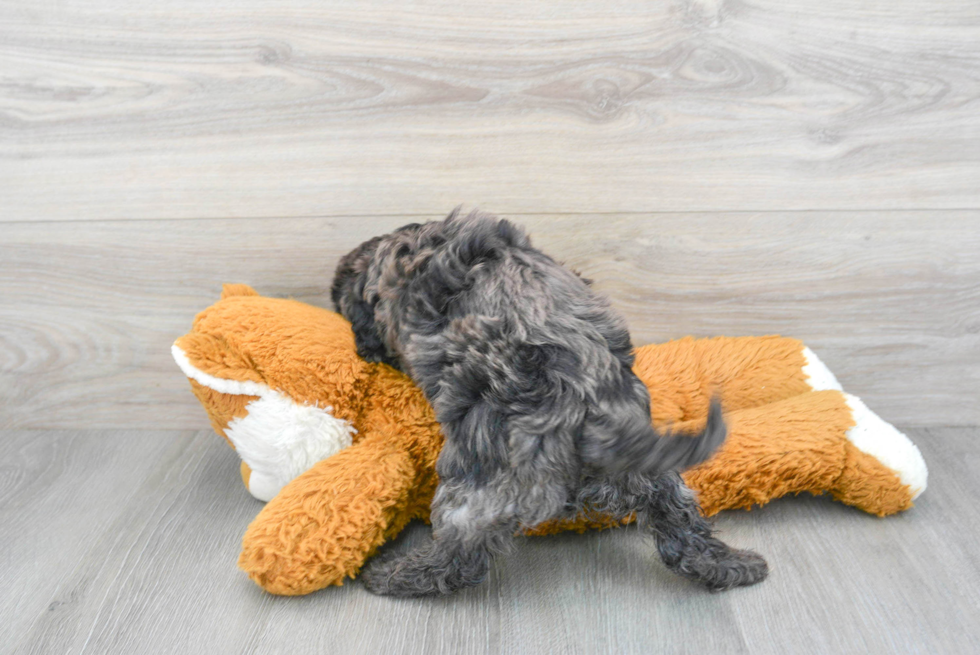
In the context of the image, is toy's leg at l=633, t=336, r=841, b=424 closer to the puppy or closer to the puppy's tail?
the puppy

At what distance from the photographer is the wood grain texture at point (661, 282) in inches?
62.6

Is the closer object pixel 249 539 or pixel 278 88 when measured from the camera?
pixel 249 539

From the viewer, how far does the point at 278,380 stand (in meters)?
1.38

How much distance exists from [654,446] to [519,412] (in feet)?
0.69

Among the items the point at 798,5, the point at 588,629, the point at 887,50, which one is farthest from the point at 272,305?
the point at 887,50

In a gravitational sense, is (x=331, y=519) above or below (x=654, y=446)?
below

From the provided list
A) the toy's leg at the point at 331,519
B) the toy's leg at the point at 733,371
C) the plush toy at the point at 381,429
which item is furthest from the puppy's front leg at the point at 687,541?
the toy's leg at the point at 331,519

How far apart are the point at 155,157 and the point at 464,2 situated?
0.79 m

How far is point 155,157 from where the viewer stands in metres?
1.60

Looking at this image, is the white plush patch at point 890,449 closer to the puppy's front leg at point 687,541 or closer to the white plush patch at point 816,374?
the white plush patch at point 816,374

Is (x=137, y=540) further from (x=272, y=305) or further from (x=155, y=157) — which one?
(x=155, y=157)

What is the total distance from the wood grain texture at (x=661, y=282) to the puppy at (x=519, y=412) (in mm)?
414

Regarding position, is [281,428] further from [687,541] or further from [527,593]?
[687,541]

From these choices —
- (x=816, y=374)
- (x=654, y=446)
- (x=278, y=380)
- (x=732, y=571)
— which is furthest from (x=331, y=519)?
(x=816, y=374)
